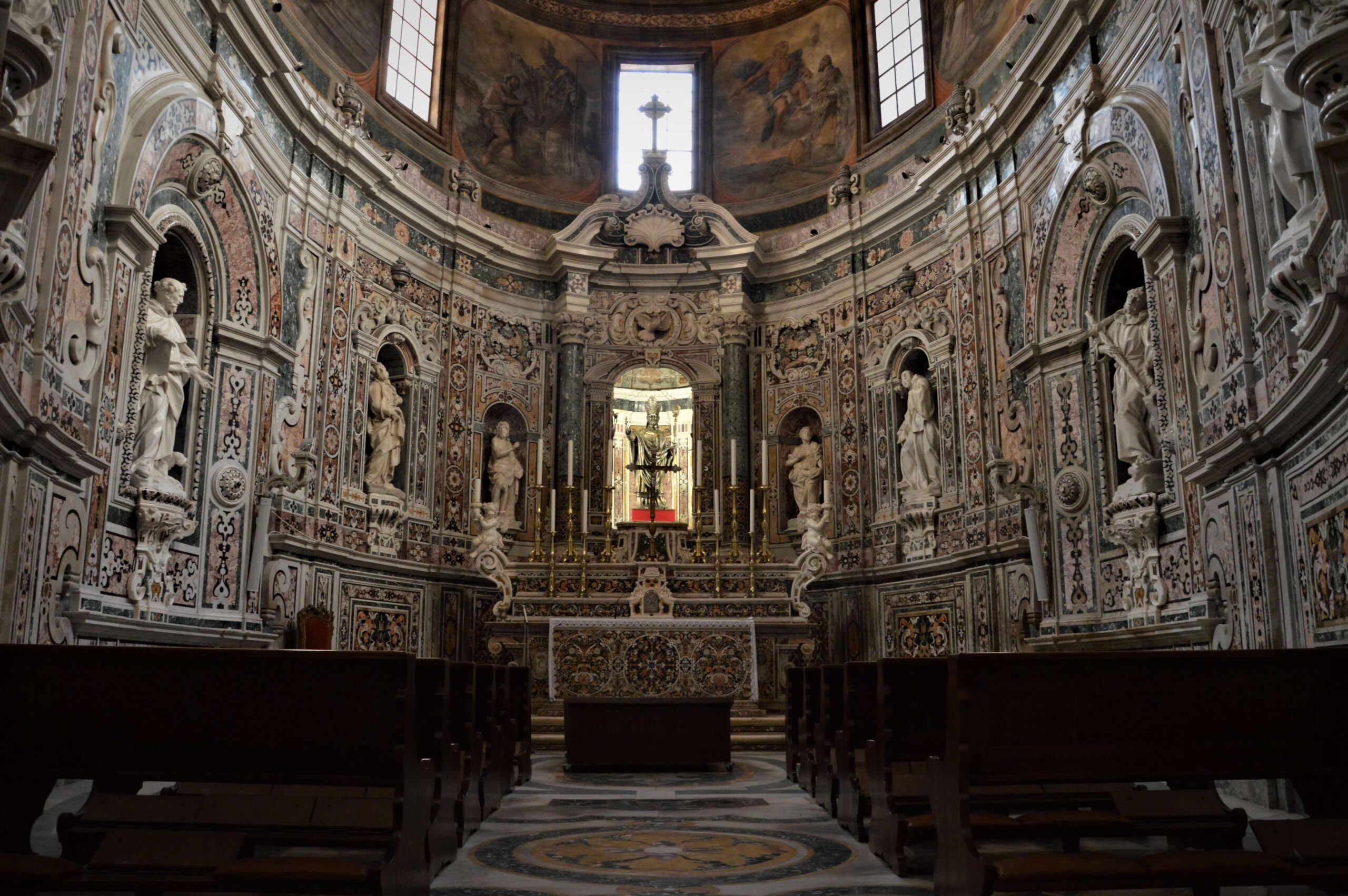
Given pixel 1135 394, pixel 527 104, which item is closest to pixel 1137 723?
pixel 1135 394

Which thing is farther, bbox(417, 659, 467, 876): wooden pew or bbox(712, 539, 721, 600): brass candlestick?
bbox(712, 539, 721, 600): brass candlestick

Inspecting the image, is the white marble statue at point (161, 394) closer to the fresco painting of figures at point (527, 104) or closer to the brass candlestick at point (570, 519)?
the brass candlestick at point (570, 519)

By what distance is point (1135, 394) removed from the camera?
9.69 metres

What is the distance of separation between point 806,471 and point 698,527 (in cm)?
197

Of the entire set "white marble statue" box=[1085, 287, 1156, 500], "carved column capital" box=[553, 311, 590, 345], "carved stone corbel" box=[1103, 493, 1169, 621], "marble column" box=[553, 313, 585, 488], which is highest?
"carved column capital" box=[553, 311, 590, 345]

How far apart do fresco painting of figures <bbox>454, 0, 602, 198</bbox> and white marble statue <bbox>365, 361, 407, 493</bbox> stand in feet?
13.8

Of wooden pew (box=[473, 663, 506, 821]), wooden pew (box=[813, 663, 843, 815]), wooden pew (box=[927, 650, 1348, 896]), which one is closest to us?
wooden pew (box=[927, 650, 1348, 896])

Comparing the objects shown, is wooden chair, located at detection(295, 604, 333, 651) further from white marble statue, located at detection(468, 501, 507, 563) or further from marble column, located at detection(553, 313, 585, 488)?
marble column, located at detection(553, 313, 585, 488)

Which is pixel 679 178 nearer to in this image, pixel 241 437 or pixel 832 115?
pixel 832 115

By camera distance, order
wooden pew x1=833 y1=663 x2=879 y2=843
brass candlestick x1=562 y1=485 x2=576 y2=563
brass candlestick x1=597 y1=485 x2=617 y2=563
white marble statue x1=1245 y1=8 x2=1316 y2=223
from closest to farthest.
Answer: white marble statue x1=1245 y1=8 x2=1316 y2=223, wooden pew x1=833 y1=663 x2=879 y2=843, brass candlestick x1=597 y1=485 x2=617 y2=563, brass candlestick x1=562 y1=485 x2=576 y2=563

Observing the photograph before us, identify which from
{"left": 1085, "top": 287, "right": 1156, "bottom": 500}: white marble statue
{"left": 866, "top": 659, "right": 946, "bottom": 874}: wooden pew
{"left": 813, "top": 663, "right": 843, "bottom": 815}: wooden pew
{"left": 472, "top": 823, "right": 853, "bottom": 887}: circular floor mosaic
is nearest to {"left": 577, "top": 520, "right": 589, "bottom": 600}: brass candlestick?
{"left": 813, "top": 663, "right": 843, "bottom": 815}: wooden pew

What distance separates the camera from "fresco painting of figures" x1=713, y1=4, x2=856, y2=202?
16.4 meters

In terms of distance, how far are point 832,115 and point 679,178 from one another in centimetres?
266

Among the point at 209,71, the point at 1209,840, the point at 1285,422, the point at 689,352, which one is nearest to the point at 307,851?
the point at 1209,840
